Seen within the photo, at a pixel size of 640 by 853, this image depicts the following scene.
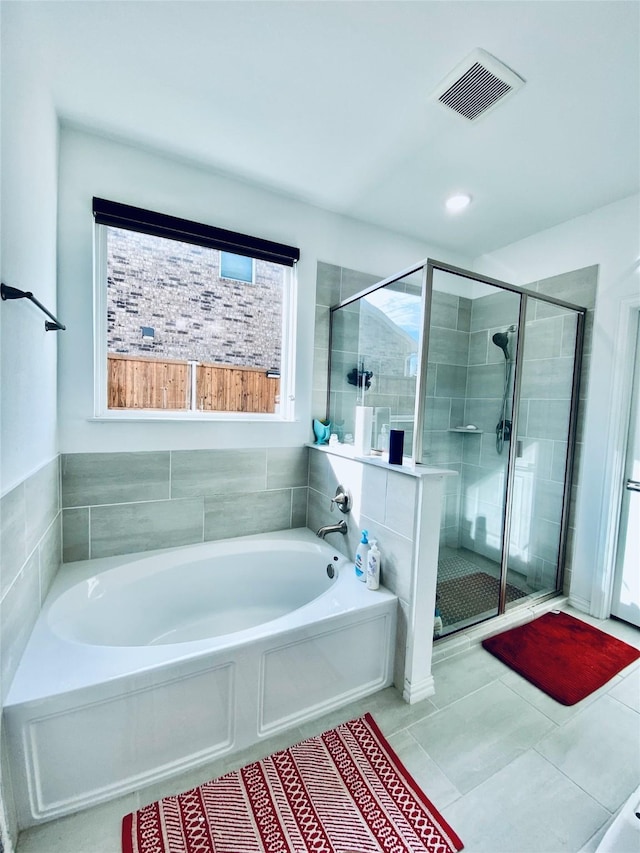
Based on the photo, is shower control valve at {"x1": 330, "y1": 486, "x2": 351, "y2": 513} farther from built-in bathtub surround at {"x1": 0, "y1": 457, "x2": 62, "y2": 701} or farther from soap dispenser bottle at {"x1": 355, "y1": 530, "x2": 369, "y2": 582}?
built-in bathtub surround at {"x1": 0, "y1": 457, "x2": 62, "y2": 701}

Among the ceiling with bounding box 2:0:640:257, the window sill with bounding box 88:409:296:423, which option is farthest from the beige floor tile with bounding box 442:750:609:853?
the ceiling with bounding box 2:0:640:257

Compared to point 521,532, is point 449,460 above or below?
above

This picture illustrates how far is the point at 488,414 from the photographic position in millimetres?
2609

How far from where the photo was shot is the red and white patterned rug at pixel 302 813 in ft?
3.51

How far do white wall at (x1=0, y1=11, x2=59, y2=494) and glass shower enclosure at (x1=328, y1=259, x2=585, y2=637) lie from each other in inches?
62.3

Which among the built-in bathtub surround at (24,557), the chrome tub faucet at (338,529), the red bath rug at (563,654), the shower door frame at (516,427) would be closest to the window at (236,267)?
the shower door frame at (516,427)

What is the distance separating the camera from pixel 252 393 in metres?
2.36

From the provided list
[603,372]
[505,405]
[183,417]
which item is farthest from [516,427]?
[183,417]

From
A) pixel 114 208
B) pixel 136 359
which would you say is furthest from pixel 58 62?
pixel 136 359

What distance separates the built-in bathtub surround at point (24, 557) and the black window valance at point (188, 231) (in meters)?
1.29

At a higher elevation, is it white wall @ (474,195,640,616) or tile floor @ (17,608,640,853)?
white wall @ (474,195,640,616)

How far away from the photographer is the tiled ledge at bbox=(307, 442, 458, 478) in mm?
1571

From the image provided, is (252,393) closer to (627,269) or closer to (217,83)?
(217,83)

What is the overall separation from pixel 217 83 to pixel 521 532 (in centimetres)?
300
